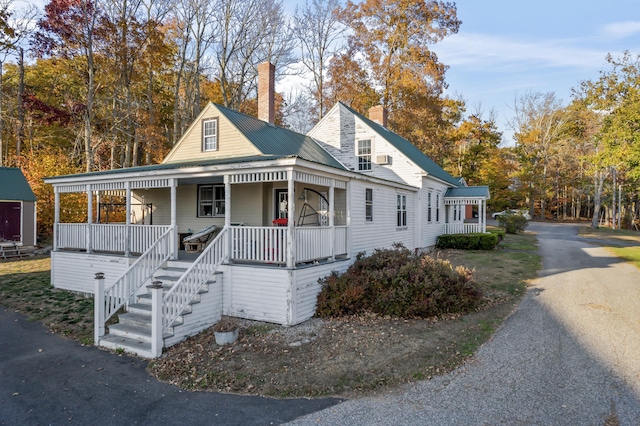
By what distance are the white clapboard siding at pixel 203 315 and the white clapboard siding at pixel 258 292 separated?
199 millimetres

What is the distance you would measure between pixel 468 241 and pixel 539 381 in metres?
15.3

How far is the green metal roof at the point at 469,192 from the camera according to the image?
2078cm

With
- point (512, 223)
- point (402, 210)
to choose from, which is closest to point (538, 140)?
point (512, 223)

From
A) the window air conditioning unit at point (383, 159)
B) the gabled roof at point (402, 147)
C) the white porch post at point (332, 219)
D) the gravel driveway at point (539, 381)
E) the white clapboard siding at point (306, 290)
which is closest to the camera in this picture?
the gravel driveway at point (539, 381)

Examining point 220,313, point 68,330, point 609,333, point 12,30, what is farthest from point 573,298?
point 12,30

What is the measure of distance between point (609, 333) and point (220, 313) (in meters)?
8.04


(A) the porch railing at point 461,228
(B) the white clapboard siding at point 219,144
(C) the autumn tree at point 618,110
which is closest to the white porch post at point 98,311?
(B) the white clapboard siding at point 219,144

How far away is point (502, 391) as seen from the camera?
5172 millimetres

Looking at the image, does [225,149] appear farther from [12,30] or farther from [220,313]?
[12,30]

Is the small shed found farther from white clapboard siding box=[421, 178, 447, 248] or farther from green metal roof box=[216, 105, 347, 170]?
white clapboard siding box=[421, 178, 447, 248]

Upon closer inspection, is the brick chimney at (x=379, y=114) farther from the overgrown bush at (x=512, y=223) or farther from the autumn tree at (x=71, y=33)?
the autumn tree at (x=71, y=33)

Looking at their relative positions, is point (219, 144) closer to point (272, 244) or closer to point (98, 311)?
point (272, 244)

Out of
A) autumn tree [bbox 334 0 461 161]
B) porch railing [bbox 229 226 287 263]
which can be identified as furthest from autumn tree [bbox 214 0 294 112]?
porch railing [bbox 229 226 287 263]

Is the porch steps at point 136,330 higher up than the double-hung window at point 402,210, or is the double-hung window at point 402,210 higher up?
the double-hung window at point 402,210
